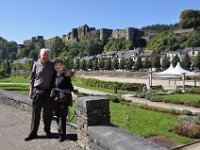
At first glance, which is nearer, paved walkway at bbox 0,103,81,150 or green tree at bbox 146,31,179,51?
paved walkway at bbox 0,103,81,150

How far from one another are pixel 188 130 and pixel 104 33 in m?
147

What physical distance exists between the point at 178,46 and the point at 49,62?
378ft

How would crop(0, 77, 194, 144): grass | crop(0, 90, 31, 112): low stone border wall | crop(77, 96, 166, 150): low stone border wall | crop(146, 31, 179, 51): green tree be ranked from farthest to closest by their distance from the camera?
crop(146, 31, 179, 51): green tree, crop(0, 77, 194, 144): grass, crop(0, 90, 31, 112): low stone border wall, crop(77, 96, 166, 150): low stone border wall

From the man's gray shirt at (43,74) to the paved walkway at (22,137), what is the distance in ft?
4.46

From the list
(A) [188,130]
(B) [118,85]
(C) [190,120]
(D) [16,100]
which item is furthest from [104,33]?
(D) [16,100]

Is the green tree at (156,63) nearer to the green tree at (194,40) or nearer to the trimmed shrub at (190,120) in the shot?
the green tree at (194,40)

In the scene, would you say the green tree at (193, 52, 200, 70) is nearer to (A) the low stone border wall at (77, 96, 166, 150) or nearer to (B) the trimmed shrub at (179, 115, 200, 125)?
(B) the trimmed shrub at (179, 115, 200, 125)

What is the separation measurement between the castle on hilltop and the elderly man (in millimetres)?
139451

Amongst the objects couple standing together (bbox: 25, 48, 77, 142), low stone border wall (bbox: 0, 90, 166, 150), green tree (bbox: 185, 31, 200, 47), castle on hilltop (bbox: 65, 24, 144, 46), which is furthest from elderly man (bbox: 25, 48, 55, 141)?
castle on hilltop (bbox: 65, 24, 144, 46)

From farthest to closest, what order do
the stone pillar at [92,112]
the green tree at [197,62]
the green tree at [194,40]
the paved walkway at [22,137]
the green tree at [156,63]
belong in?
the green tree at [194,40] → the green tree at [156,63] → the green tree at [197,62] → the paved walkway at [22,137] → the stone pillar at [92,112]

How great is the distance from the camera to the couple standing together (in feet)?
26.1

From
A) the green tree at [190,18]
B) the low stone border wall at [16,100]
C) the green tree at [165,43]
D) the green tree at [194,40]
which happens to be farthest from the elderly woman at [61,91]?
the green tree at [190,18]

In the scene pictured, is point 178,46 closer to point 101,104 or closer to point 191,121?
point 191,121

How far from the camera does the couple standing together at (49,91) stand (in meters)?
7.96
